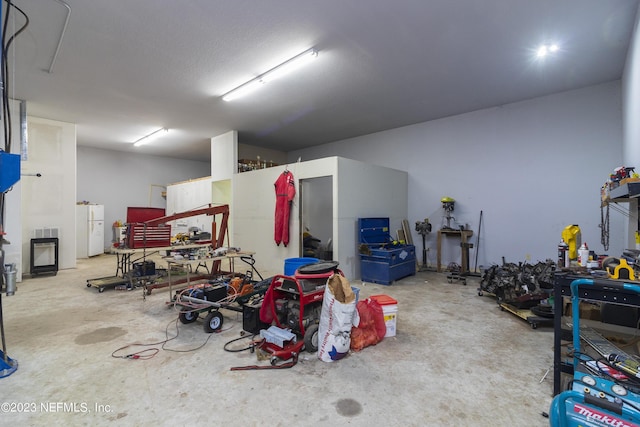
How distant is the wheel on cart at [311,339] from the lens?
2.61 metres

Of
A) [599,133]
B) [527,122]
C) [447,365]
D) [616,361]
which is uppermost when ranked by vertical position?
[527,122]

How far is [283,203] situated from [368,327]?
3.60 metres

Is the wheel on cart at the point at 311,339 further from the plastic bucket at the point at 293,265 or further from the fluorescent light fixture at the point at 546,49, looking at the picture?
the fluorescent light fixture at the point at 546,49

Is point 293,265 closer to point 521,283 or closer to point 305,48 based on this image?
point 305,48

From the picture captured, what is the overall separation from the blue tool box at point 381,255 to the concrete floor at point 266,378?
5.21ft

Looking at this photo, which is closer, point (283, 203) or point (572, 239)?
point (572, 239)

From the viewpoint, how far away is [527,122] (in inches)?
217

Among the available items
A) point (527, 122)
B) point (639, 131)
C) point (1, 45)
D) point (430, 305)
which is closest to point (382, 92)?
point (527, 122)

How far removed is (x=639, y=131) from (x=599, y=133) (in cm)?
236

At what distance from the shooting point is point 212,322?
3.14 metres

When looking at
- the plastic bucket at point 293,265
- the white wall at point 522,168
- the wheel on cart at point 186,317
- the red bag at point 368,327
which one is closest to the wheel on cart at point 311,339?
the red bag at point 368,327

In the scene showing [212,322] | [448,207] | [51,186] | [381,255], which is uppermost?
[51,186]

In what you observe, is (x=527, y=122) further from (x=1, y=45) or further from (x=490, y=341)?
(x=1, y=45)

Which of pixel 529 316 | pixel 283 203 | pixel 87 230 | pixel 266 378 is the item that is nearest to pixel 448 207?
pixel 529 316
